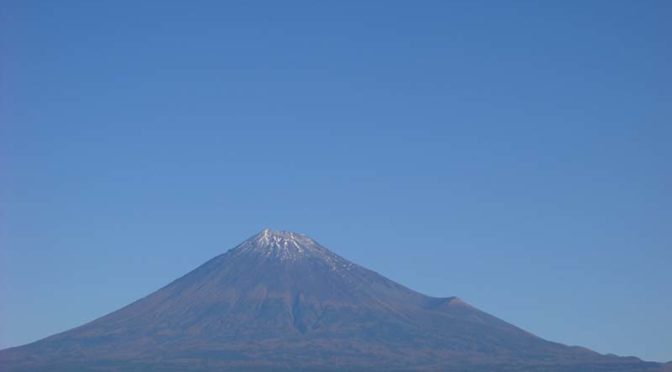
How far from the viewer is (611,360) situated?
197375mm

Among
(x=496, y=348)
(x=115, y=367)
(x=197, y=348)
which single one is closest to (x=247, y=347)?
(x=197, y=348)

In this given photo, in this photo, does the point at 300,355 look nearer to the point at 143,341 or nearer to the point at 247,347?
the point at 247,347

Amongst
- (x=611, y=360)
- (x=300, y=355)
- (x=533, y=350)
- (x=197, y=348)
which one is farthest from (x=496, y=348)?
(x=197, y=348)

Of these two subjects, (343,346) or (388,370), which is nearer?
(388,370)

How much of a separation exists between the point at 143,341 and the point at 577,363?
214 ft

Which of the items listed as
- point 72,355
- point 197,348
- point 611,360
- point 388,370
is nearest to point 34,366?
point 72,355

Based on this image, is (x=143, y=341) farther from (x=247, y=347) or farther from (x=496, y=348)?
(x=496, y=348)

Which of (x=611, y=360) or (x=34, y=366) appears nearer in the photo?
(x=34, y=366)

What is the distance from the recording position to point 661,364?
192 metres

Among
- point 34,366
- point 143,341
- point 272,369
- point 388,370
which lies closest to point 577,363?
point 388,370

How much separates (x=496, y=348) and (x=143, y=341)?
5418 centimetres

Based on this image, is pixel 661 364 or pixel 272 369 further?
pixel 661 364

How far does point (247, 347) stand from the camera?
190750 mm

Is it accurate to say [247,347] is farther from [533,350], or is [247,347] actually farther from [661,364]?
[661,364]
